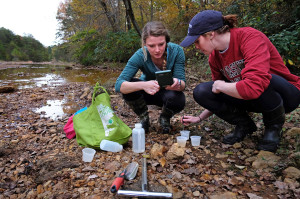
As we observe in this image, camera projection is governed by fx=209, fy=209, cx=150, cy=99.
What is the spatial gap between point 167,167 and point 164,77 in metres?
0.91

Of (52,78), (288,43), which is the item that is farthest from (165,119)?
(52,78)

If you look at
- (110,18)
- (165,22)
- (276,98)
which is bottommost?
(276,98)

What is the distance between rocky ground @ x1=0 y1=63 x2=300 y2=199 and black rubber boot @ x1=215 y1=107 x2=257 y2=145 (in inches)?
2.8

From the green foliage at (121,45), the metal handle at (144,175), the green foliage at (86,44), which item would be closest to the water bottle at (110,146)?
the metal handle at (144,175)

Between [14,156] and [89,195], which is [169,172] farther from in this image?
[14,156]

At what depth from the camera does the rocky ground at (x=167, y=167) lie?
1.62 metres

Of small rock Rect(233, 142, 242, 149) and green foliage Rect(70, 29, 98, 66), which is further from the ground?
green foliage Rect(70, 29, 98, 66)

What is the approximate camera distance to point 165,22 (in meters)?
15.2

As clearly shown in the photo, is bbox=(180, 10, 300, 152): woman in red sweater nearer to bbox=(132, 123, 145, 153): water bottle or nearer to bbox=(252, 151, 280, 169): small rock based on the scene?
bbox=(252, 151, 280, 169): small rock

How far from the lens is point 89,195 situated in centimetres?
160

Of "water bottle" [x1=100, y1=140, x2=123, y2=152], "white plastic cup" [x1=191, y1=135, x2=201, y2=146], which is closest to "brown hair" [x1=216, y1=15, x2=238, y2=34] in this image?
"white plastic cup" [x1=191, y1=135, x2=201, y2=146]

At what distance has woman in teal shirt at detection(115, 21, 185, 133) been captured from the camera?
2.29 m

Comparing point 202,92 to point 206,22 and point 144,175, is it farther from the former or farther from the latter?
point 144,175

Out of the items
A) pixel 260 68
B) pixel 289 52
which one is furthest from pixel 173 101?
pixel 289 52
